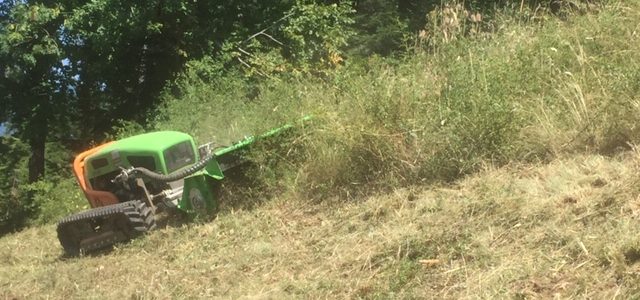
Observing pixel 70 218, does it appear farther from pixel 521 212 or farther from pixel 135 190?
pixel 521 212

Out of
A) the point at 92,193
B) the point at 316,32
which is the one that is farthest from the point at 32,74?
the point at 92,193

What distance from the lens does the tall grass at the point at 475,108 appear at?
544 cm

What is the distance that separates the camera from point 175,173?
7531 mm

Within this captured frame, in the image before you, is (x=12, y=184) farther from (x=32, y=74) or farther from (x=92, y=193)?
(x=92, y=193)

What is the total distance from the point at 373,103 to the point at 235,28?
10.6m

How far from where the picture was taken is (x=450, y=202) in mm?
5152

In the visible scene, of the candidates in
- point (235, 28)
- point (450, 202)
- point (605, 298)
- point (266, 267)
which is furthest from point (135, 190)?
point (235, 28)

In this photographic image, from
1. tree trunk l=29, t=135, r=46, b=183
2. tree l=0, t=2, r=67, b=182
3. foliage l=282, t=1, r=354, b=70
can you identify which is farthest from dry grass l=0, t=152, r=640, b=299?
tree trunk l=29, t=135, r=46, b=183

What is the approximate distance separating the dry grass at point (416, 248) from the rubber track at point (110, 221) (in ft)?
0.86

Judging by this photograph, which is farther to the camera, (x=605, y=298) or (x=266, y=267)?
(x=266, y=267)

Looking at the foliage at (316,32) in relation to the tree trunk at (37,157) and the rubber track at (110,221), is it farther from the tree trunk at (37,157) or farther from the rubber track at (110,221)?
Answer: the rubber track at (110,221)

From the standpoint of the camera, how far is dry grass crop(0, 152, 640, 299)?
3854mm

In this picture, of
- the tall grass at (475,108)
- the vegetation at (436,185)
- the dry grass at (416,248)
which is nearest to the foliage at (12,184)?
the vegetation at (436,185)

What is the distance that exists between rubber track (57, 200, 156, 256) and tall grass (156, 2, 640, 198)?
4.53 ft
